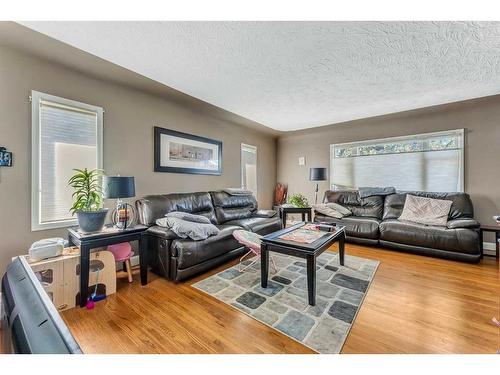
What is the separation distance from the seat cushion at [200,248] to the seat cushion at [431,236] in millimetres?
2536

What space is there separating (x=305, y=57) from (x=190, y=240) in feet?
7.54

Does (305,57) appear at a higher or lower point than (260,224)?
higher

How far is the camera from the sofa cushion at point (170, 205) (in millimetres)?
2781

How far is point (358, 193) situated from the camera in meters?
4.37

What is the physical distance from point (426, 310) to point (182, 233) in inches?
95.3

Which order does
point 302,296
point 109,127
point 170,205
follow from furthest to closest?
point 170,205 → point 109,127 → point 302,296

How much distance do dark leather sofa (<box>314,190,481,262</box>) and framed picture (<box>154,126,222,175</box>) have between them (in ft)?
7.75

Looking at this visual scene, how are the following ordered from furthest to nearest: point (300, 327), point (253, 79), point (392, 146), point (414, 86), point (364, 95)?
point (392, 146)
point (364, 95)
point (414, 86)
point (253, 79)
point (300, 327)

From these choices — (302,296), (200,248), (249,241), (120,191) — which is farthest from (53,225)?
(302,296)

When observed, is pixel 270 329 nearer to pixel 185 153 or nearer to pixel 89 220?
pixel 89 220

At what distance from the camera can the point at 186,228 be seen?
244 cm

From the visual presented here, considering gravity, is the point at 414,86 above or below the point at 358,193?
above
